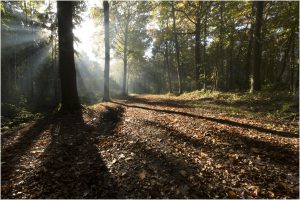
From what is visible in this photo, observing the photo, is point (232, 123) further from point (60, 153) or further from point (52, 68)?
point (52, 68)

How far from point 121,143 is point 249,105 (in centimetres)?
833

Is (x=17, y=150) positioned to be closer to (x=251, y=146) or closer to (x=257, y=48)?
(x=251, y=146)

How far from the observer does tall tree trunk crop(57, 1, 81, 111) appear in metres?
10.3

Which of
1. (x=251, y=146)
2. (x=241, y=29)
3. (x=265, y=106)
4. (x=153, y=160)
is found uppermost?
(x=241, y=29)

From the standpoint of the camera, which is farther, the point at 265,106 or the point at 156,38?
the point at 156,38

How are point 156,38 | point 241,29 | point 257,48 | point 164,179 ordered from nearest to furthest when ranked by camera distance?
point 164,179, point 257,48, point 241,29, point 156,38

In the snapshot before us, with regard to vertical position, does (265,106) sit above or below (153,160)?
above

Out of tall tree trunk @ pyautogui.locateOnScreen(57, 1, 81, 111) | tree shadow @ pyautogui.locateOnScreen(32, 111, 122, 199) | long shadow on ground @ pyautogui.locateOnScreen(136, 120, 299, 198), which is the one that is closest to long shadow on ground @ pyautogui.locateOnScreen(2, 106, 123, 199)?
tree shadow @ pyautogui.locateOnScreen(32, 111, 122, 199)

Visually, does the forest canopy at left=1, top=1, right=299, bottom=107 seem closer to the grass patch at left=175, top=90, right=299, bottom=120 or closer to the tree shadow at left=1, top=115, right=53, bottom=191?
the grass patch at left=175, top=90, right=299, bottom=120

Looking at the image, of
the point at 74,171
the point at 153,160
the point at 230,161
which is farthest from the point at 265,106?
the point at 74,171

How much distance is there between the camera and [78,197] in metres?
3.82

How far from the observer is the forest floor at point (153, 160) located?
3.97m

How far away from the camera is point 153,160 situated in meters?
5.02

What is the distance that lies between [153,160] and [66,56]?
23.4 ft
